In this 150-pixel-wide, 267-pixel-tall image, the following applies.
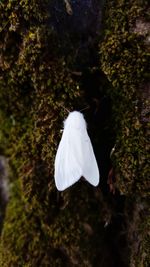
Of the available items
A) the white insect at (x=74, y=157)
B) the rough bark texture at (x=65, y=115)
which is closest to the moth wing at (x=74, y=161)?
the white insect at (x=74, y=157)

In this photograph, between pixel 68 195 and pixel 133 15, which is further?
pixel 68 195

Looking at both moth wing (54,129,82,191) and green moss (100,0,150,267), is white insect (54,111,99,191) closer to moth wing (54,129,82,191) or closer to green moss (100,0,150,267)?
moth wing (54,129,82,191)

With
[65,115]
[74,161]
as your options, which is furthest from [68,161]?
[65,115]

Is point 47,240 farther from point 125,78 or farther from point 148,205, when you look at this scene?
point 125,78

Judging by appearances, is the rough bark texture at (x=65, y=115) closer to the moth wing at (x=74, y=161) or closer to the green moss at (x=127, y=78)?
the green moss at (x=127, y=78)

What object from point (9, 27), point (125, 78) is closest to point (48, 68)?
point (9, 27)

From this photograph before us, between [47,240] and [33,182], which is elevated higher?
[33,182]

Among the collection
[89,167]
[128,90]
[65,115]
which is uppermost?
[128,90]

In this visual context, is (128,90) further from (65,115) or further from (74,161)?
(74,161)
